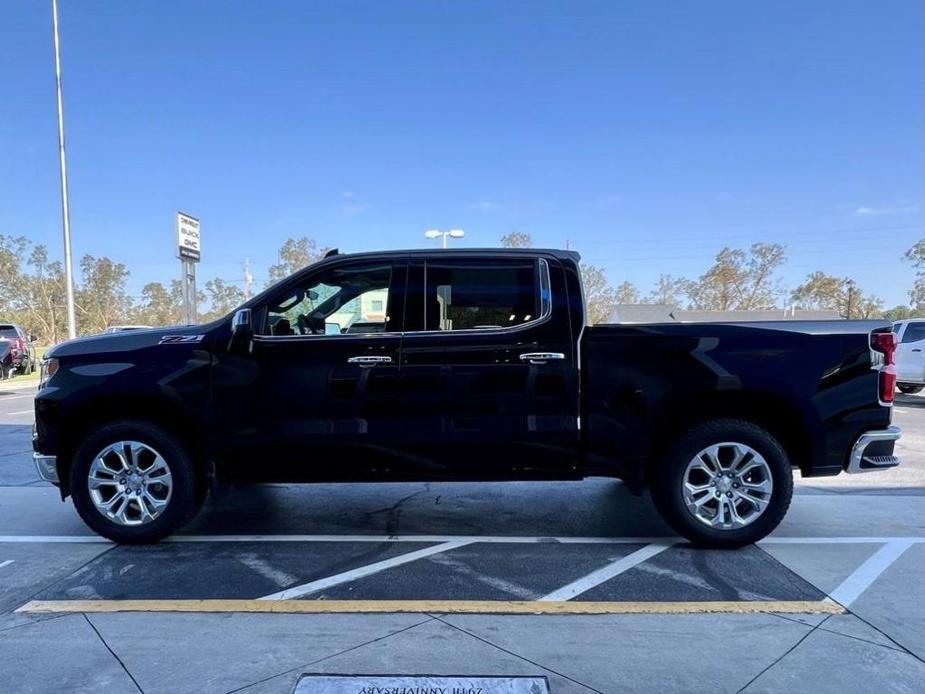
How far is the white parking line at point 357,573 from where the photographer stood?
3391mm

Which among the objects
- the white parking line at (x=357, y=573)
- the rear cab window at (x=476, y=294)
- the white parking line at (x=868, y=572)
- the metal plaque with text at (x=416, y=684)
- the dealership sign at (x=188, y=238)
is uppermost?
the dealership sign at (x=188, y=238)

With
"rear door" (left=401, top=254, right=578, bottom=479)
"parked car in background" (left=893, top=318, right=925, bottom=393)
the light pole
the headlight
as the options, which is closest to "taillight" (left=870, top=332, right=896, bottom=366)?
"rear door" (left=401, top=254, right=578, bottom=479)

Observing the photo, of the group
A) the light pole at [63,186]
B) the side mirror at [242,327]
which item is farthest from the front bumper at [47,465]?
the light pole at [63,186]

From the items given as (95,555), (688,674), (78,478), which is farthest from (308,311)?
(688,674)

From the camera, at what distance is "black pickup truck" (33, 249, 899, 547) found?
3996 millimetres

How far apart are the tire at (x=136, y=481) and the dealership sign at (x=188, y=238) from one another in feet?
46.4

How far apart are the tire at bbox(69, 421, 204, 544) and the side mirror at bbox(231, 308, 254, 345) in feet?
2.85

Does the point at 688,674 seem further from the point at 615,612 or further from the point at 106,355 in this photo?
the point at 106,355

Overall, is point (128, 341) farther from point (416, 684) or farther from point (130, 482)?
point (416, 684)

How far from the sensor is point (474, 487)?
19.0 feet

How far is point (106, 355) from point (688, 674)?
13.4ft

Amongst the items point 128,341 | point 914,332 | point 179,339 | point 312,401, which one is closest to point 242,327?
point 179,339

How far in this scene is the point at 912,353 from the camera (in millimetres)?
13094

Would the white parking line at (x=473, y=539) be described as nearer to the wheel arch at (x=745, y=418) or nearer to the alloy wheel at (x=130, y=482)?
the alloy wheel at (x=130, y=482)
